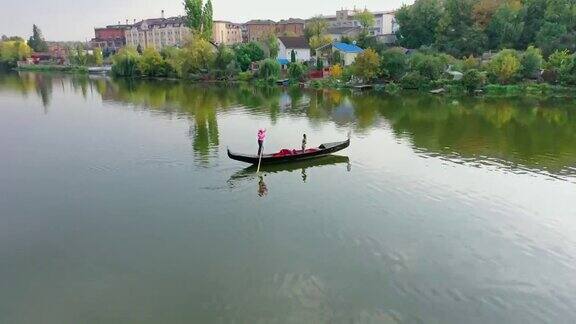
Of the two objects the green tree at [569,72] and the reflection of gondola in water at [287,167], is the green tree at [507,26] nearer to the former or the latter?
the green tree at [569,72]

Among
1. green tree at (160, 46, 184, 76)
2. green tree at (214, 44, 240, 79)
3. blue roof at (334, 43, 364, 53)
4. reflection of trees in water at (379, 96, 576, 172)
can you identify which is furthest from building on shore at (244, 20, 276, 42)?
reflection of trees in water at (379, 96, 576, 172)

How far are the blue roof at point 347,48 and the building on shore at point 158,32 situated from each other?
2008 inches

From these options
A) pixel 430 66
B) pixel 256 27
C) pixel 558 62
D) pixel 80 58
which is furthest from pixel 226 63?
pixel 80 58

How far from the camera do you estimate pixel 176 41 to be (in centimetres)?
10131

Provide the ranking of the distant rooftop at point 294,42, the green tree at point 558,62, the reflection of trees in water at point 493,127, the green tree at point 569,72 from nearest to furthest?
1. the reflection of trees in water at point 493,127
2. the green tree at point 569,72
3. the green tree at point 558,62
4. the distant rooftop at point 294,42

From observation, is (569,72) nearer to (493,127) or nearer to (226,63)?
(493,127)

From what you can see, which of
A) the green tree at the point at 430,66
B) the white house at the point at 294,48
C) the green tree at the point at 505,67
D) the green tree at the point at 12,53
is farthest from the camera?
the green tree at the point at 12,53

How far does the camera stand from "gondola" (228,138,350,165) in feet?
55.2

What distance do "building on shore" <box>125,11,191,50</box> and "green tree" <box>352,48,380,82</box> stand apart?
61.2m

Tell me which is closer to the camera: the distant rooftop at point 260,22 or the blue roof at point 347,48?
the blue roof at point 347,48

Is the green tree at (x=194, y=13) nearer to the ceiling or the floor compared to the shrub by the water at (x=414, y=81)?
nearer to the ceiling

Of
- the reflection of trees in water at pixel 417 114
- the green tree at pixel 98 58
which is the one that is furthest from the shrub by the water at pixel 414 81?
the green tree at pixel 98 58

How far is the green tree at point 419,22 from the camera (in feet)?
193

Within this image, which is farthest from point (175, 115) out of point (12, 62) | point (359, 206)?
point (12, 62)
